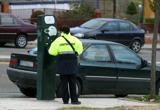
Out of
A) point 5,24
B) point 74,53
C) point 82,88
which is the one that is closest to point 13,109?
point 74,53

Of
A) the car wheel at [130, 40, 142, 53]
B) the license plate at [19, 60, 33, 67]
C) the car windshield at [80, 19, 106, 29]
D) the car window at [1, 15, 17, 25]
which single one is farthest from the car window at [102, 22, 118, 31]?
the license plate at [19, 60, 33, 67]

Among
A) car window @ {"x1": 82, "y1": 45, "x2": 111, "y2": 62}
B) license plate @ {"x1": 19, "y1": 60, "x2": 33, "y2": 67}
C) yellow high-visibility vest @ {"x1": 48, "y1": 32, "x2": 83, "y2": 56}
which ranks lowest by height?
license plate @ {"x1": 19, "y1": 60, "x2": 33, "y2": 67}

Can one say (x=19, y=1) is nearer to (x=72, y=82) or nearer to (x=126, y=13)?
(x=126, y=13)

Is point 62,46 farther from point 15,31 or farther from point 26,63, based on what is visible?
point 15,31

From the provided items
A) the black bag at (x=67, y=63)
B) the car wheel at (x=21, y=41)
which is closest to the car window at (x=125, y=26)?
the car wheel at (x=21, y=41)

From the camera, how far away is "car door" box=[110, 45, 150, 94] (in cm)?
1446

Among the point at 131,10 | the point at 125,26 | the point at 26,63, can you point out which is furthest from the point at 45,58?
the point at 131,10

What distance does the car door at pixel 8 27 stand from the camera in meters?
28.3

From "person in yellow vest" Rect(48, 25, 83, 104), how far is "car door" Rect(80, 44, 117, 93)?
1.79 metres

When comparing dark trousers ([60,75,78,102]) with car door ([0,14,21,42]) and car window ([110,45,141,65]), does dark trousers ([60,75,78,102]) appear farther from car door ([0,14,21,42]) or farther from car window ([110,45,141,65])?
car door ([0,14,21,42])

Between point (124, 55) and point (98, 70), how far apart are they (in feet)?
3.09

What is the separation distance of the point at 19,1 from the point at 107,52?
4610cm

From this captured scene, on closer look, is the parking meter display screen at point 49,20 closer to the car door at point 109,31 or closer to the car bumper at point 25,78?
the car bumper at point 25,78

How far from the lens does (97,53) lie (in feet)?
46.8
